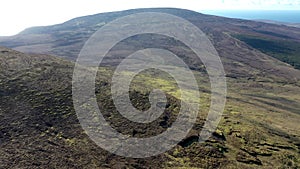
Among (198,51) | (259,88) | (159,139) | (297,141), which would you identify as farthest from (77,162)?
(198,51)

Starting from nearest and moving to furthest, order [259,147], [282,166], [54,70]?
[282,166]
[259,147]
[54,70]

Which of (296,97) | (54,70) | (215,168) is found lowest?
(296,97)

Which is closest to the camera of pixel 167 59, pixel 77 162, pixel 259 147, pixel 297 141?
pixel 77 162

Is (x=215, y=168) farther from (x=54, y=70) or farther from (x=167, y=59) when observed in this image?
(x=167, y=59)

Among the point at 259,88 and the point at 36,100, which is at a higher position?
the point at 36,100

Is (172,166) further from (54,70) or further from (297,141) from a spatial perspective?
(54,70)

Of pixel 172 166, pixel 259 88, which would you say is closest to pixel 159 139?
pixel 172 166

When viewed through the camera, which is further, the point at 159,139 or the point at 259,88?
the point at 259,88

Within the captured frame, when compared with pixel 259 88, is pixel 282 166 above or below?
above

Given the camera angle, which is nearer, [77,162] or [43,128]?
[77,162]
